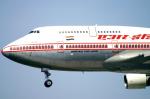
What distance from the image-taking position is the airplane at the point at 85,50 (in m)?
107

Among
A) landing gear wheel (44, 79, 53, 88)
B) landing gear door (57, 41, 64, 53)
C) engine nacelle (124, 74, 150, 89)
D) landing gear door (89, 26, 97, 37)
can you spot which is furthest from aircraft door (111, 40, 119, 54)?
landing gear wheel (44, 79, 53, 88)

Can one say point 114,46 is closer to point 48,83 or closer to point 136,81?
point 136,81

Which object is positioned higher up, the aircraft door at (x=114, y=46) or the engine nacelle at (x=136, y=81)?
the aircraft door at (x=114, y=46)

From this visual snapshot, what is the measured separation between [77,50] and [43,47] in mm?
4894

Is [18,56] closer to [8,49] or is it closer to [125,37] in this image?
[8,49]

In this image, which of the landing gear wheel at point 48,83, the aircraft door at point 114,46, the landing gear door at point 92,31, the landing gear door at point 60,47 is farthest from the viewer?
the landing gear door at point 92,31

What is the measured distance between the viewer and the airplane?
107m

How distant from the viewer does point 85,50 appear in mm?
108062

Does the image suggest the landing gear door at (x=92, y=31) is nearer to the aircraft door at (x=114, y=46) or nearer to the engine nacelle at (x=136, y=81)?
the aircraft door at (x=114, y=46)

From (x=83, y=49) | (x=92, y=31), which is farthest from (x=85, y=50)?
(x=92, y=31)

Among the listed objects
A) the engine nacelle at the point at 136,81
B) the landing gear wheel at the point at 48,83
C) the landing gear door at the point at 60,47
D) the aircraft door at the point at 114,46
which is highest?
the landing gear door at the point at 60,47

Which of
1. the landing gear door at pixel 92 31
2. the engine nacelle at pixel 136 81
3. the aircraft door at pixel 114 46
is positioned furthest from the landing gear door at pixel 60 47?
the engine nacelle at pixel 136 81

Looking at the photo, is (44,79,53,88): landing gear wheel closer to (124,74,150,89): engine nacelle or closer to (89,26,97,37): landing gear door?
(89,26,97,37): landing gear door

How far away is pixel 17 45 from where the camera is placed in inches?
4237
